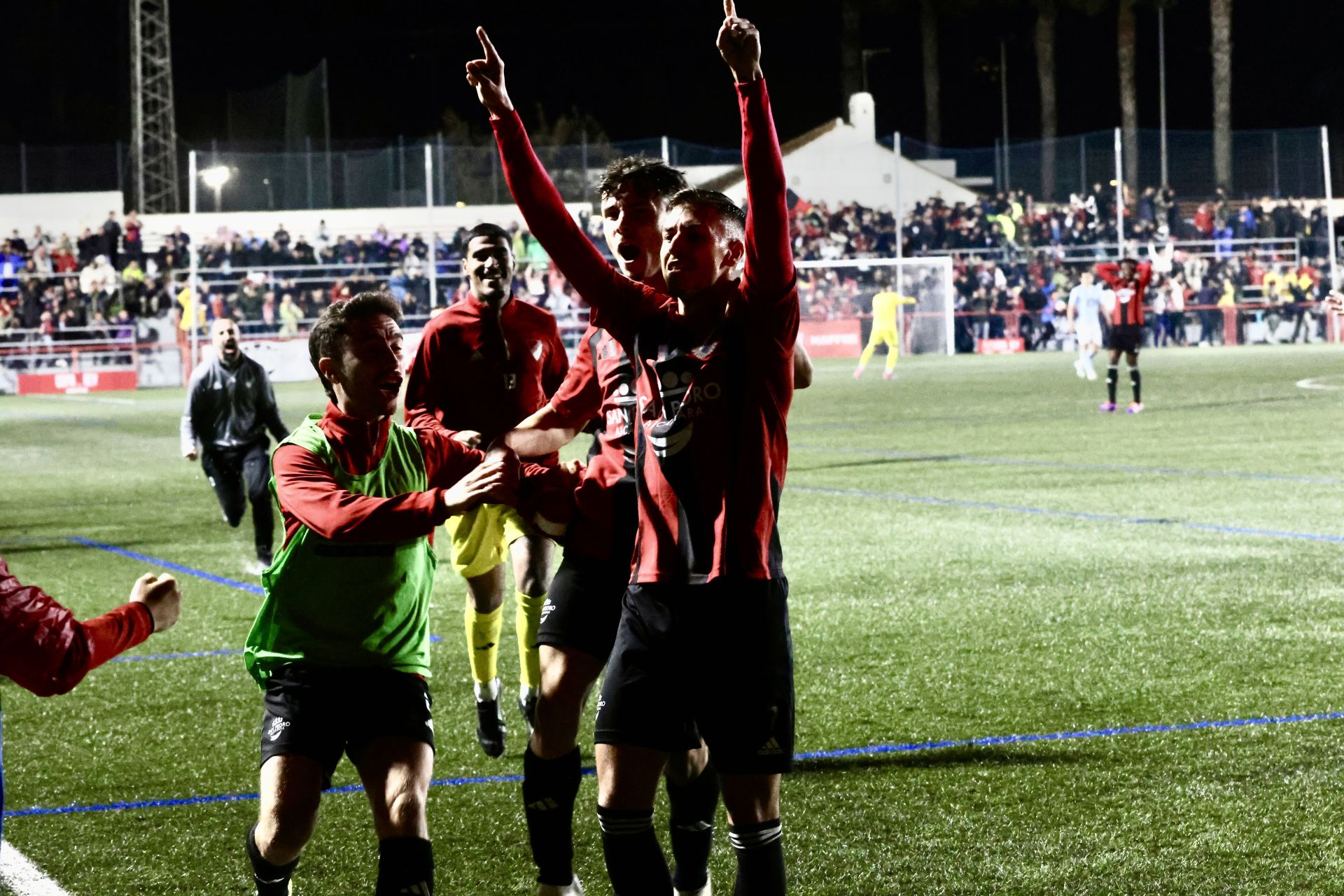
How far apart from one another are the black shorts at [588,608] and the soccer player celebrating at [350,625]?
61 centimetres

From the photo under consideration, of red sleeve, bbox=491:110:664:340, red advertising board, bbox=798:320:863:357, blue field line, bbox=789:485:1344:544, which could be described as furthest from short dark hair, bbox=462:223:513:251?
red advertising board, bbox=798:320:863:357

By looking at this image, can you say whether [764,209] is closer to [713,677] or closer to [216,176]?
[713,677]

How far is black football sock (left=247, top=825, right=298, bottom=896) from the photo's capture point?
3.95 m

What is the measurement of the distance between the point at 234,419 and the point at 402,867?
8084 mm

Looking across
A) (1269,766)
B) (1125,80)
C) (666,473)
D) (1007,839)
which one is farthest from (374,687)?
(1125,80)

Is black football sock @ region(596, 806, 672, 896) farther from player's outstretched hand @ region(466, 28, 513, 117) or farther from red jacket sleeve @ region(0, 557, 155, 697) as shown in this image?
player's outstretched hand @ region(466, 28, 513, 117)

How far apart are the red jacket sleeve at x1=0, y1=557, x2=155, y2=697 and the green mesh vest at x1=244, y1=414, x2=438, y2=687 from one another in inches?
36.4

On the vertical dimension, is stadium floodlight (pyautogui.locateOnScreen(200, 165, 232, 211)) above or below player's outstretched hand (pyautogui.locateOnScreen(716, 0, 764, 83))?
above

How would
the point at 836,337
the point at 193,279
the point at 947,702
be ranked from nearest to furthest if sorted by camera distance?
the point at 947,702 → the point at 193,279 → the point at 836,337

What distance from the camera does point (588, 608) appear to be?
466 cm

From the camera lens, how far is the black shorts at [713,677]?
366 centimetres

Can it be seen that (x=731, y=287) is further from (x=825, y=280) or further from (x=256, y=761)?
(x=825, y=280)

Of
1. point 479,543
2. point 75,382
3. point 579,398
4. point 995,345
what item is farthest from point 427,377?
point 995,345

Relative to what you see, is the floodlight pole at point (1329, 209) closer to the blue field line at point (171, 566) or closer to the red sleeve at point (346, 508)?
the blue field line at point (171, 566)
